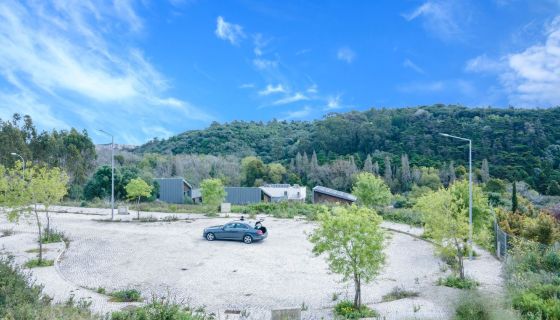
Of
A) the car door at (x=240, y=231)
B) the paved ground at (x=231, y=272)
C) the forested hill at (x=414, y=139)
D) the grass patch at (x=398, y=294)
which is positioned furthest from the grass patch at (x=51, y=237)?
the forested hill at (x=414, y=139)

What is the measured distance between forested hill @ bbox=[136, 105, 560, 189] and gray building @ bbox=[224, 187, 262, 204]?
90.9ft

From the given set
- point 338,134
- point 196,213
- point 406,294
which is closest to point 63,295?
point 406,294

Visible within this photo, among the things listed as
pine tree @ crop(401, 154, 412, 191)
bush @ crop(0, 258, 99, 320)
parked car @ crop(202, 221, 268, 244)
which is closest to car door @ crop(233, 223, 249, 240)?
parked car @ crop(202, 221, 268, 244)

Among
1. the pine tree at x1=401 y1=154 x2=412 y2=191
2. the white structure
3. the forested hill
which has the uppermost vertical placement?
the forested hill

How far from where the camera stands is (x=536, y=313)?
1024 cm

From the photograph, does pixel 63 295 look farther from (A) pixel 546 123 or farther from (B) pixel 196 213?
(A) pixel 546 123

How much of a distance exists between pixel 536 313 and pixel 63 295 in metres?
14.1

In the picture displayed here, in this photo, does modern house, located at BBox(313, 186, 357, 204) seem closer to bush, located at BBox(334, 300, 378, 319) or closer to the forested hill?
the forested hill

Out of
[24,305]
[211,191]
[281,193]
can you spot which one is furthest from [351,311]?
[281,193]

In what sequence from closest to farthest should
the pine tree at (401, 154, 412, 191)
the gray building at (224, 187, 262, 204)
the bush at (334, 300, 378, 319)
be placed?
the bush at (334, 300, 378, 319) → the gray building at (224, 187, 262, 204) → the pine tree at (401, 154, 412, 191)

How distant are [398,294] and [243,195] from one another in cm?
4278

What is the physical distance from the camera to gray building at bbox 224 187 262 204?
5544 centimetres

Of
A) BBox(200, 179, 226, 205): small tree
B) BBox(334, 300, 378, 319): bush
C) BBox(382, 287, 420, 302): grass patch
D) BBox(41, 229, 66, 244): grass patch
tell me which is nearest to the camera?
BBox(334, 300, 378, 319): bush

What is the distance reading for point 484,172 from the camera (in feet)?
193
